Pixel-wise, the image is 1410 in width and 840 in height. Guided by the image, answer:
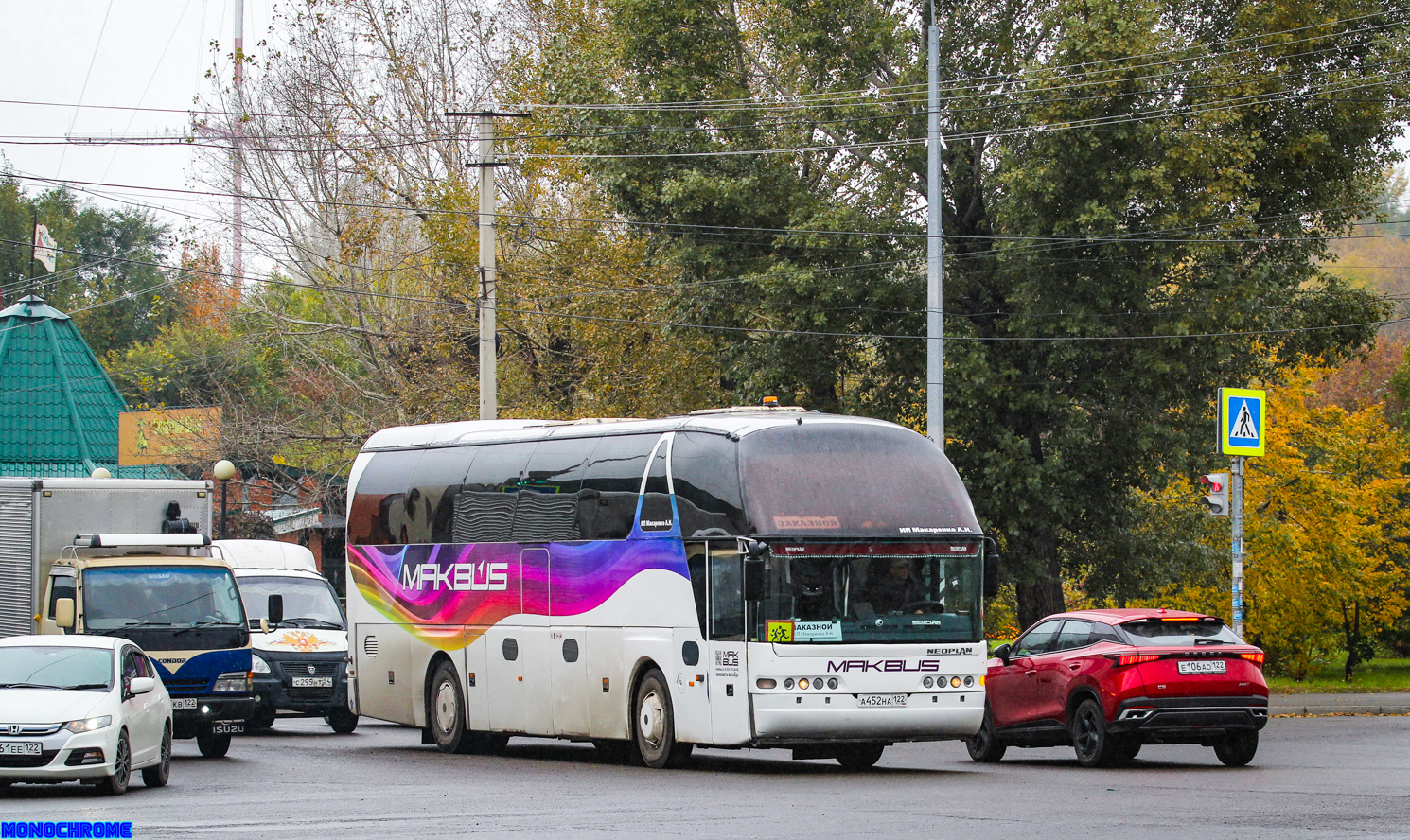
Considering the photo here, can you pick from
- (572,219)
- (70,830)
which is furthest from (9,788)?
(572,219)

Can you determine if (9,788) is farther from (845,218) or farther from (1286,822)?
(845,218)

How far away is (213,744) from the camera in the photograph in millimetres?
20125

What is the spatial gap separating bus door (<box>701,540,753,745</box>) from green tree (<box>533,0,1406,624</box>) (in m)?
12.3

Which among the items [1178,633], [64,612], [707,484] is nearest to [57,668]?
[64,612]

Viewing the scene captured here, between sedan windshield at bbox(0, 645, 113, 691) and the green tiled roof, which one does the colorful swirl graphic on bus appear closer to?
sedan windshield at bbox(0, 645, 113, 691)

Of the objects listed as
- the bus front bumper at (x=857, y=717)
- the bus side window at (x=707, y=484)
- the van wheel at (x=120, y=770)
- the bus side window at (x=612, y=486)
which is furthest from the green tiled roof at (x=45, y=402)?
the bus front bumper at (x=857, y=717)

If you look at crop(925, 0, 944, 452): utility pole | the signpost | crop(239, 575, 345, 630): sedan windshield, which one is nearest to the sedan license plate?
the signpost

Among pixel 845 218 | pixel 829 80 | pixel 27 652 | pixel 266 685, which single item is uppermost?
pixel 829 80

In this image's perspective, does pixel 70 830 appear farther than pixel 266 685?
No

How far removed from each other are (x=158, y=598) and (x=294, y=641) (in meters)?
5.25

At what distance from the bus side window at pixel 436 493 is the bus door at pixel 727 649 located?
5.33m

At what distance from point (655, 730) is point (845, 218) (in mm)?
13520

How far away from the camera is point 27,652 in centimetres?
1532

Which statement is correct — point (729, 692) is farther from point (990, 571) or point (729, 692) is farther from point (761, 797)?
point (990, 571)
